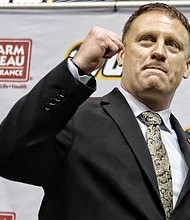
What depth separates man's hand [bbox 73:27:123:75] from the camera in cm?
84

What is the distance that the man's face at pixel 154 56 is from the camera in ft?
3.32

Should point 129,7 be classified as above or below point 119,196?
above

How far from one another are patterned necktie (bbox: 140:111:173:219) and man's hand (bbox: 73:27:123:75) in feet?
0.73

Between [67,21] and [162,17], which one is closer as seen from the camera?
[162,17]

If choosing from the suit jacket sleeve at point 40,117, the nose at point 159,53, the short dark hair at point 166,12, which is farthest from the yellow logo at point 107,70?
the suit jacket sleeve at point 40,117

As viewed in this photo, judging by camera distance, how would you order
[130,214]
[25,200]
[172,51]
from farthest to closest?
[25,200] < [172,51] < [130,214]

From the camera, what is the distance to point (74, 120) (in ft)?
3.13

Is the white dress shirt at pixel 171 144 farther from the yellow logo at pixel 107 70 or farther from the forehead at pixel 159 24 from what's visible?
the yellow logo at pixel 107 70

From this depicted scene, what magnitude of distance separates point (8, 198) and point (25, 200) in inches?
2.1

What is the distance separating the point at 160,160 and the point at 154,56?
0.65 feet

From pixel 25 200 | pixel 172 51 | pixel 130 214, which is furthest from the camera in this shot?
pixel 25 200

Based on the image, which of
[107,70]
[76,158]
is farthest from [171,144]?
[107,70]

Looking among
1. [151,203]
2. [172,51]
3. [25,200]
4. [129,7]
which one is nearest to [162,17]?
[172,51]

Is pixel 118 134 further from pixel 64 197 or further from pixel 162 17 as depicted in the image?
pixel 162 17
